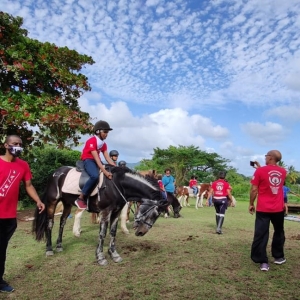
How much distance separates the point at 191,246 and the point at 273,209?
2.35 m

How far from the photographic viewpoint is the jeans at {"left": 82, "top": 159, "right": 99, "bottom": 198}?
559cm

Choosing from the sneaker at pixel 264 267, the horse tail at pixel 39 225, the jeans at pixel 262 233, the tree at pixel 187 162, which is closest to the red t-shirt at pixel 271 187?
the jeans at pixel 262 233

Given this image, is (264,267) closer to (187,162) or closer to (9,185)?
(9,185)

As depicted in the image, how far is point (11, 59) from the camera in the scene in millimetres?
8523

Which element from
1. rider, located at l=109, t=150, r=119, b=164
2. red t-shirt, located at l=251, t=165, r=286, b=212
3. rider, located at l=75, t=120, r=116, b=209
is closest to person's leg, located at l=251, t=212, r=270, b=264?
red t-shirt, located at l=251, t=165, r=286, b=212

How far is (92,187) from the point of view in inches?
224

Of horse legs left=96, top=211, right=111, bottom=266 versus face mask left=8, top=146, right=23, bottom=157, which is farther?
horse legs left=96, top=211, right=111, bottom=266

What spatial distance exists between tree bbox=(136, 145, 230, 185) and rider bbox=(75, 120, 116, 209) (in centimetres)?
3617

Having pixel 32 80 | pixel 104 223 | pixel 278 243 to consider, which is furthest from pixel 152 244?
pixel 32 80

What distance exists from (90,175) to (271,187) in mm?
3469

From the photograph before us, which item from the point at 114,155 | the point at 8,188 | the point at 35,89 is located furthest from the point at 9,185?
the point at 35,89

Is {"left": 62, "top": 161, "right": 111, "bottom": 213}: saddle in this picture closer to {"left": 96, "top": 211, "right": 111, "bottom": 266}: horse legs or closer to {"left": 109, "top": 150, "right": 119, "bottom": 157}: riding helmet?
{"left": 96, "top": 211, "right": 111, "bottom": 266}: horse legs

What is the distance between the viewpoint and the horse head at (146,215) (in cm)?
538

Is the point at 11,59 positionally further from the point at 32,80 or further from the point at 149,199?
the point at 149,199
